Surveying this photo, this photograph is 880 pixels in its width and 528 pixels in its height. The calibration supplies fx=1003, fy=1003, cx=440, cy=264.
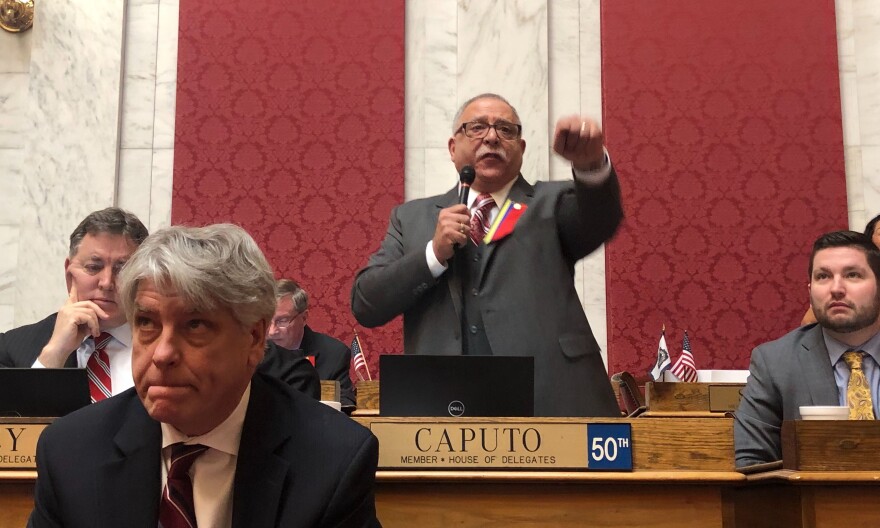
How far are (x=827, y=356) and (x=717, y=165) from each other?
3323 millimetres

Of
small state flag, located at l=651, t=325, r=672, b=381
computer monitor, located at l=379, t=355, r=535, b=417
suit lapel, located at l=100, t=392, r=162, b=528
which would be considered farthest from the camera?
small state flag, located at l=651, t=325, r=672, b=381

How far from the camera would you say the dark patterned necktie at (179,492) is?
184cm

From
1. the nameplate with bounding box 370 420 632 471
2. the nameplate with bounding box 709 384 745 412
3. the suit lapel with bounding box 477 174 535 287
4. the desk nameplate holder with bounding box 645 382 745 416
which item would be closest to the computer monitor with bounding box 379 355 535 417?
the nameplate with bounding box 370 420 632 471

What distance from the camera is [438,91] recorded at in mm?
6527

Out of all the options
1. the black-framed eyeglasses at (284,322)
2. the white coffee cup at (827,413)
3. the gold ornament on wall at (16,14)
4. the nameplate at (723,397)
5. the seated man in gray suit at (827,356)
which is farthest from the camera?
the gold ornament on wall at (16,14)

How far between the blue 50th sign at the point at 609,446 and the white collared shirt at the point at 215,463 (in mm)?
801

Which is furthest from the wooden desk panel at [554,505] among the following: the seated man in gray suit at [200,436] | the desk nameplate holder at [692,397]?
the desk nameplate holder at [692,397]

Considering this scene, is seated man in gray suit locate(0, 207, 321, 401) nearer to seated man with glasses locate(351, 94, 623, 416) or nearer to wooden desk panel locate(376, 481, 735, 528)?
seated man with glasses locate(351, 94, 623, 416)

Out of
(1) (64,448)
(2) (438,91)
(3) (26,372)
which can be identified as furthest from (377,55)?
(1) (64,448)

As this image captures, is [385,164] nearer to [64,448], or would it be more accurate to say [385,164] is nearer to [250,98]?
[250,98]

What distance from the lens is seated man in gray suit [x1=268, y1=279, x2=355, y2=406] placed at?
540 cm

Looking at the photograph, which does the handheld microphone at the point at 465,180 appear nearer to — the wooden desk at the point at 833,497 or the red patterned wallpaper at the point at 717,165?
the wooden desk at the point at 833,497

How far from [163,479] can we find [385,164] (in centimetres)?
469

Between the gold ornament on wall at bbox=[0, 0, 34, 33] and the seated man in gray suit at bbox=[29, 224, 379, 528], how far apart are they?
17.6 ft
